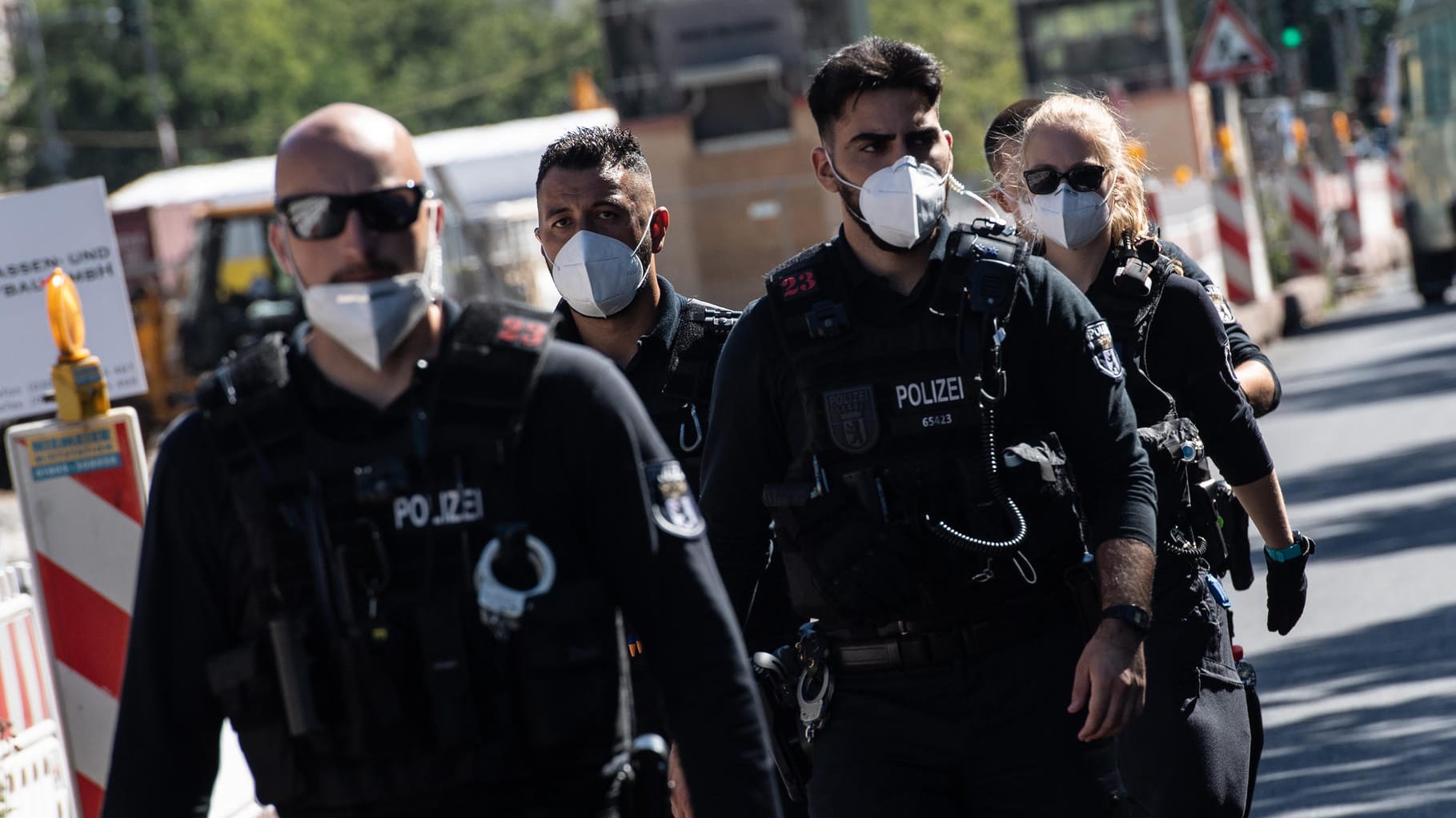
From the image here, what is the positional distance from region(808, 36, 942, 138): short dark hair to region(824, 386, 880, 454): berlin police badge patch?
536mm

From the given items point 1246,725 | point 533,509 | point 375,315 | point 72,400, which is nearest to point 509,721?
point 533,509

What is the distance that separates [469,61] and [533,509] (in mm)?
90661

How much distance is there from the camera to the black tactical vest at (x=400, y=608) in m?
2.72

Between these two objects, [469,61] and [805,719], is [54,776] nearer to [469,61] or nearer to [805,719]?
[805,719]

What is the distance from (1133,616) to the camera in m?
3.62

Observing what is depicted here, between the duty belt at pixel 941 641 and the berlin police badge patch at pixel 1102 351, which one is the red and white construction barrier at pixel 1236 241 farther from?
the duty belt at pixel 941 641

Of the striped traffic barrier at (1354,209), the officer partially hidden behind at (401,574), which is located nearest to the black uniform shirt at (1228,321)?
the officer partially hidden behind at (401,574)

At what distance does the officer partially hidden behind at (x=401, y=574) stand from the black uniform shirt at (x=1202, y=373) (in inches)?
76.1

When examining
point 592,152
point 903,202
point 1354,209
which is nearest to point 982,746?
point 903,202

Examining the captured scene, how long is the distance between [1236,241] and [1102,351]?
17.1m

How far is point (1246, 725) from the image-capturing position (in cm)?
436

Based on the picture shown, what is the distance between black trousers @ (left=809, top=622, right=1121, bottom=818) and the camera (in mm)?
3637

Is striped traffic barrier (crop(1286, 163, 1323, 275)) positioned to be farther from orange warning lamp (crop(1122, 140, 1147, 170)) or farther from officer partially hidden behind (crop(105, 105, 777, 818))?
officer partially hidden behind (crop(105, 105, 777, 818))

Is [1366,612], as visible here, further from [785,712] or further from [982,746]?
[982,746]
